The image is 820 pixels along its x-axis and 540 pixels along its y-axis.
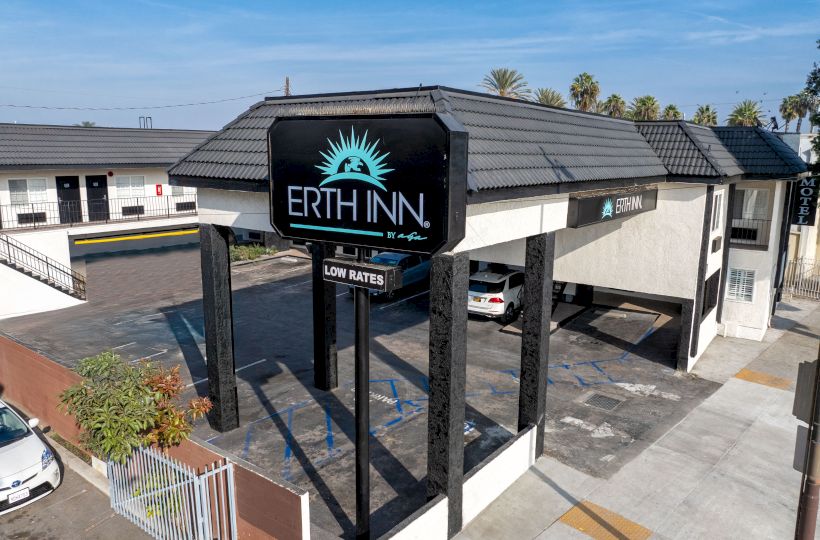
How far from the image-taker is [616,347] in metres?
18.4

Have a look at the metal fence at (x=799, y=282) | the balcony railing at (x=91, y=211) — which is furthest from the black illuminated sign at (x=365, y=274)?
the metal fence at (x=799, y=282)

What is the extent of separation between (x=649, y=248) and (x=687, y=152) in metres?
2.85

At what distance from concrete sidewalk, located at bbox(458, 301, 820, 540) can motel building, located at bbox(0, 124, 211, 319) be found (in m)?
20.7

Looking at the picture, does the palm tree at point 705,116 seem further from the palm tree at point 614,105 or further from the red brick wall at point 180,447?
the red brick wall at point 180,447

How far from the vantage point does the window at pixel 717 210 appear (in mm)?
17172

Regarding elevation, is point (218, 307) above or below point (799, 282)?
above

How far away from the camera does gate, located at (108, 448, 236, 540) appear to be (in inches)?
319

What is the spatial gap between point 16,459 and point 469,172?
9325 mm

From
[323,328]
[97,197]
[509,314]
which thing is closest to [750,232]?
[509,314]

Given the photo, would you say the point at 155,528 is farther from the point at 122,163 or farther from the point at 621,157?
the point at 122,163

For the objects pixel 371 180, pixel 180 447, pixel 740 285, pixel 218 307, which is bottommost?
pixel 180 447

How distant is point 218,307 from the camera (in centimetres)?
1149

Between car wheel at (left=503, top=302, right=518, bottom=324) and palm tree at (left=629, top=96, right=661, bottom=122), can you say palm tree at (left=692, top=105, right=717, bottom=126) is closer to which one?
palm tree at (left=629, top=96, right=661, bottom=122)

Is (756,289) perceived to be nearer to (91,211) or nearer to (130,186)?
(91,211)
